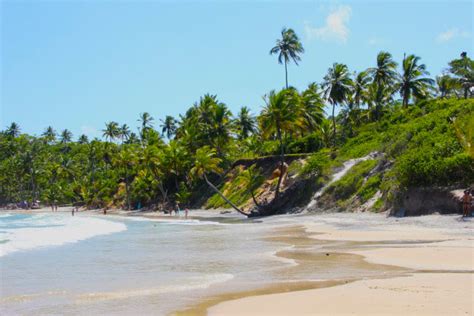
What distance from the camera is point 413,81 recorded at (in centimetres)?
5409

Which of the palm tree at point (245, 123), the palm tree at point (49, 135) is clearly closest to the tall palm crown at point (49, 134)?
the palm tree at point (49, 135)

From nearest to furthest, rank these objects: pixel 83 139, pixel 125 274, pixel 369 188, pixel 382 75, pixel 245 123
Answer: pixel 125 274
pixel 369 188
pixel 382 75
pixel 245 123
pixel 83 139

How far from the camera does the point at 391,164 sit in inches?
1407

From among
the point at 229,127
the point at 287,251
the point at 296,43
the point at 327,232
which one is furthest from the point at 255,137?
the point at 287,251

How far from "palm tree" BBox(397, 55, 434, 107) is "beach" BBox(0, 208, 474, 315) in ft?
119

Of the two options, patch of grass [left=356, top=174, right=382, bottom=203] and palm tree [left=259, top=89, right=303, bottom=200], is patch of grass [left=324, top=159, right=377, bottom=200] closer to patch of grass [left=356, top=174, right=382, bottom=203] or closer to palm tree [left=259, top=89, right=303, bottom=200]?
patch of grass [left=356, top=174, right=382, bottom=203]

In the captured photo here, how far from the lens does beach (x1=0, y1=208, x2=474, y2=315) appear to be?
26.7 ft

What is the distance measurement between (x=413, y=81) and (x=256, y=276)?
157ft

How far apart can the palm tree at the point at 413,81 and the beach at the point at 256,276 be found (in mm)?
36286

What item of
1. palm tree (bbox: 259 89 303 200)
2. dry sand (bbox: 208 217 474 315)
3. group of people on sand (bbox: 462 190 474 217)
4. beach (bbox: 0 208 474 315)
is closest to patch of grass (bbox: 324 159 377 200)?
palm tree (bbox: 259 89 303 200)

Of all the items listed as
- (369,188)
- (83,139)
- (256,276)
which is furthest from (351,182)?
(83,139)

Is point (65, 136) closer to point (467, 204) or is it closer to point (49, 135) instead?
point (49, 135)

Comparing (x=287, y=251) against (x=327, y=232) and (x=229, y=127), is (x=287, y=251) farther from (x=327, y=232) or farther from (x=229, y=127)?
(x=229, y=127)

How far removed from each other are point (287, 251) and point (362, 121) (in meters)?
49.2
